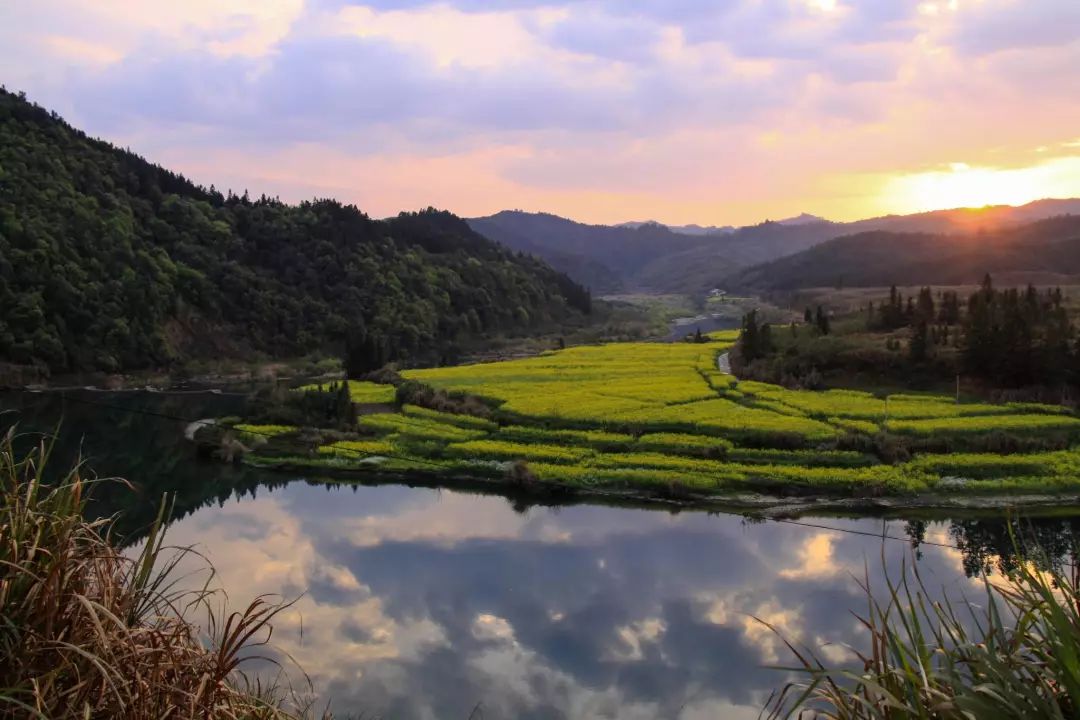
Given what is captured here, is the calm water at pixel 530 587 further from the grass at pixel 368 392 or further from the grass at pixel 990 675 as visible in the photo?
the grass at pixel 368 392

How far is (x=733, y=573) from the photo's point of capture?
24266 mm

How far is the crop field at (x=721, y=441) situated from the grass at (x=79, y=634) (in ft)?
88.8

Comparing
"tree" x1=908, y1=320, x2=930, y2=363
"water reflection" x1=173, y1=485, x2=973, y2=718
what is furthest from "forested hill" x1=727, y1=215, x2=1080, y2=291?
"water reflection" x1=173, y1=485, x2=973, y2=718

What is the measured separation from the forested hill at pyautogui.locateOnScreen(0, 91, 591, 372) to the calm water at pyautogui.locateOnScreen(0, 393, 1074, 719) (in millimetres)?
35492

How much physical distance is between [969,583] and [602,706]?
12573mm

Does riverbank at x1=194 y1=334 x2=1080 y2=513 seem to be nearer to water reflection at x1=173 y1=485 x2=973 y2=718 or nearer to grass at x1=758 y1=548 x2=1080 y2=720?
water reflection at x1=173 y1=485 x2=973 y2=718

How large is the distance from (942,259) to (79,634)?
156290 mm

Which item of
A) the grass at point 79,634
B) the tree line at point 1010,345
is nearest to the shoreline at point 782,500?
the tree line at point 1010,345

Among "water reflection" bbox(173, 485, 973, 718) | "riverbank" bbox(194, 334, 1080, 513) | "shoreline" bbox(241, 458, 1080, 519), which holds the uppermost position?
"riverbank" bbox(194, 334, 1080, 513)

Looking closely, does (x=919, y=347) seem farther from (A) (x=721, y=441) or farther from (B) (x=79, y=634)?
(B) (x=79, y=634)

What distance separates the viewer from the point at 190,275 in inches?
3113

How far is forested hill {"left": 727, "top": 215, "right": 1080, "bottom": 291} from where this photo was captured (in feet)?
419

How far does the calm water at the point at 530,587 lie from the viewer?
59.5 ft

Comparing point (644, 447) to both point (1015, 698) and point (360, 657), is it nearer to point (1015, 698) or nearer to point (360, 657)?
point (360, 657)
